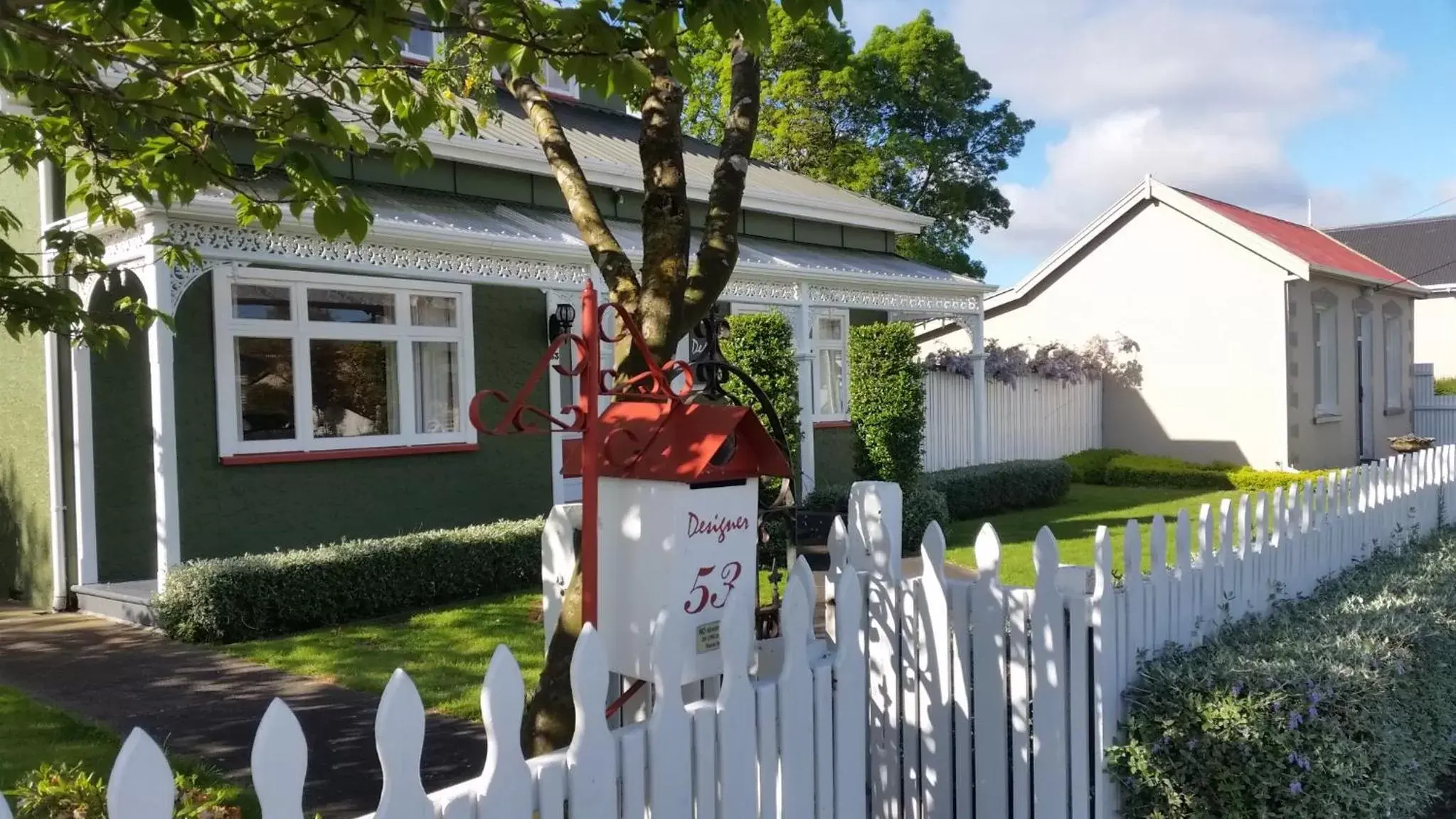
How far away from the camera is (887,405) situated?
11.9 m

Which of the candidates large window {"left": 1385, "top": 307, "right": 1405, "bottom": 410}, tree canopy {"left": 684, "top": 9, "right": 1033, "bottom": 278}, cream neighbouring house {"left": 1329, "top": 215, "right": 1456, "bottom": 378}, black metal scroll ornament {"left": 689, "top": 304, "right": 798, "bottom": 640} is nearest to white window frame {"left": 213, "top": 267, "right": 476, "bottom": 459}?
black metal scroll ornament {"left": 689, "top": 304, "right": 798, "bottom": 640}

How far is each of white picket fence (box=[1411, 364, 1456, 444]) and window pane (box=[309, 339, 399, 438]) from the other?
69.6 feet

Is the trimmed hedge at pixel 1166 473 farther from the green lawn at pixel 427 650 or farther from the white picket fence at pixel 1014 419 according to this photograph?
the green lawn at pixel 427 650

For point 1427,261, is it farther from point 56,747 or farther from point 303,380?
point 56,747

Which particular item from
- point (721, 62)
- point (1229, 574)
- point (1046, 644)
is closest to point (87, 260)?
point (1046, 644)

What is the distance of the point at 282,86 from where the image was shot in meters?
4.80

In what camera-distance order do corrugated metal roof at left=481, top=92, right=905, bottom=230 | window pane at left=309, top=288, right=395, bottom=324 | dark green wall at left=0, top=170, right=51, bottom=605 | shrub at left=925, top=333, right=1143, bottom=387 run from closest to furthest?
dark green wall at left=0, top=170, right=51, bottom=605, window pane at left=309, top=288, right=395, bottom=324, corrugated metal roof at left=481, top=92, right=905, bottom=230, shrub at left=925, top=333, right=1143, bottom=387

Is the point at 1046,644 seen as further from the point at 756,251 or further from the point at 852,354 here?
the point at 756,251

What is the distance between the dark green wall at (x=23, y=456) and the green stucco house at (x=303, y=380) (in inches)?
1.0

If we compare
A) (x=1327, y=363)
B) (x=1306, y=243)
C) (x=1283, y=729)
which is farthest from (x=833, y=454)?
(x=1283, y=729)

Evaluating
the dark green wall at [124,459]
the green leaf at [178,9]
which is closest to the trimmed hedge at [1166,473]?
the dark green wall at [124,459]

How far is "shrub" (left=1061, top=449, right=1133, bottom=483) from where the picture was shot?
18.5 meters

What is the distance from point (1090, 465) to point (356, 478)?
40.9 feet

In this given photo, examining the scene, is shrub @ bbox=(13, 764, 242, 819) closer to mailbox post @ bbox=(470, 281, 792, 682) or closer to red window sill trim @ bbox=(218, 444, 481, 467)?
mailbox post @ bbox=(470, 281, 792, 682)
